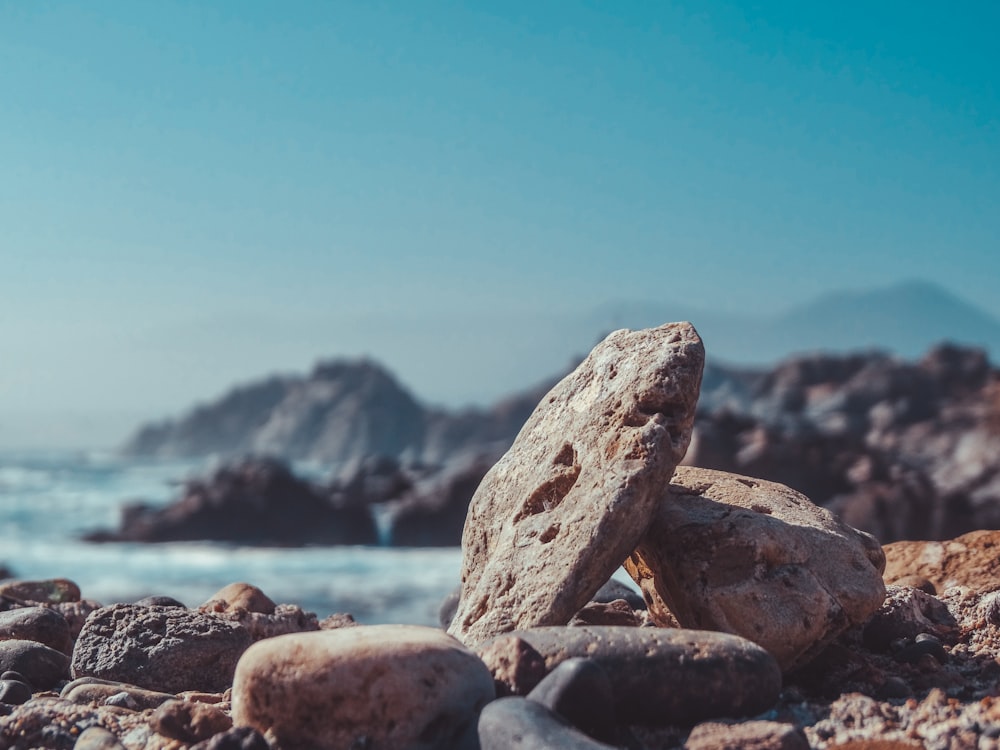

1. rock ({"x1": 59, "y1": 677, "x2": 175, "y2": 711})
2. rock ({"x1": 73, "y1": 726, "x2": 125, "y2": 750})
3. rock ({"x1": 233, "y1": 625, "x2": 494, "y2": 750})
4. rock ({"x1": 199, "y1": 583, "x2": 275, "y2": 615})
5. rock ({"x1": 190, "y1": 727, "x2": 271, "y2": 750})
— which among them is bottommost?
rock ({"x1": 59, "y1": 677, "x2": 175, "y2": 711})

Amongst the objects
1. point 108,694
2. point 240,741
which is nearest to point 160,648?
point 108,694

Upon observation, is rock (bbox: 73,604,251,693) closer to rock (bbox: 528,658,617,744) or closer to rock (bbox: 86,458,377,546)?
rock (bbox: 528,658,617,744)

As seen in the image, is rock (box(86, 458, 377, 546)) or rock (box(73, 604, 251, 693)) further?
rock (box(86, 458, 377, 546))

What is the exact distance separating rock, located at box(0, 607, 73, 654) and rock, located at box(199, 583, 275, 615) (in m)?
0.97

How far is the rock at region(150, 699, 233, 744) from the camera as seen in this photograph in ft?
15.5

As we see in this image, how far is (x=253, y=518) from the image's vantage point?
120 feet

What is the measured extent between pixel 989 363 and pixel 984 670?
61435mm

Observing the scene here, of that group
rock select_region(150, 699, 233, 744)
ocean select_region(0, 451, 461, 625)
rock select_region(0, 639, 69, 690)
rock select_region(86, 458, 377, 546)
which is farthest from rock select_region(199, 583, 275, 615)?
rock select_region(86, 458, 377, 546)

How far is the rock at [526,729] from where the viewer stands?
3.78m

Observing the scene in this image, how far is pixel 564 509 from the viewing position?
5500 millimetres

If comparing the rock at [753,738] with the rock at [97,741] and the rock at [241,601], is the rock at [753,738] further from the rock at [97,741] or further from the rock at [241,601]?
the rock at [241,601]

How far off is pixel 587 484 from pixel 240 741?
2.12m

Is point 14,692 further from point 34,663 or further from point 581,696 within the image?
point 581,696

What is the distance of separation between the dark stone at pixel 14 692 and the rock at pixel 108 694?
190 mm
